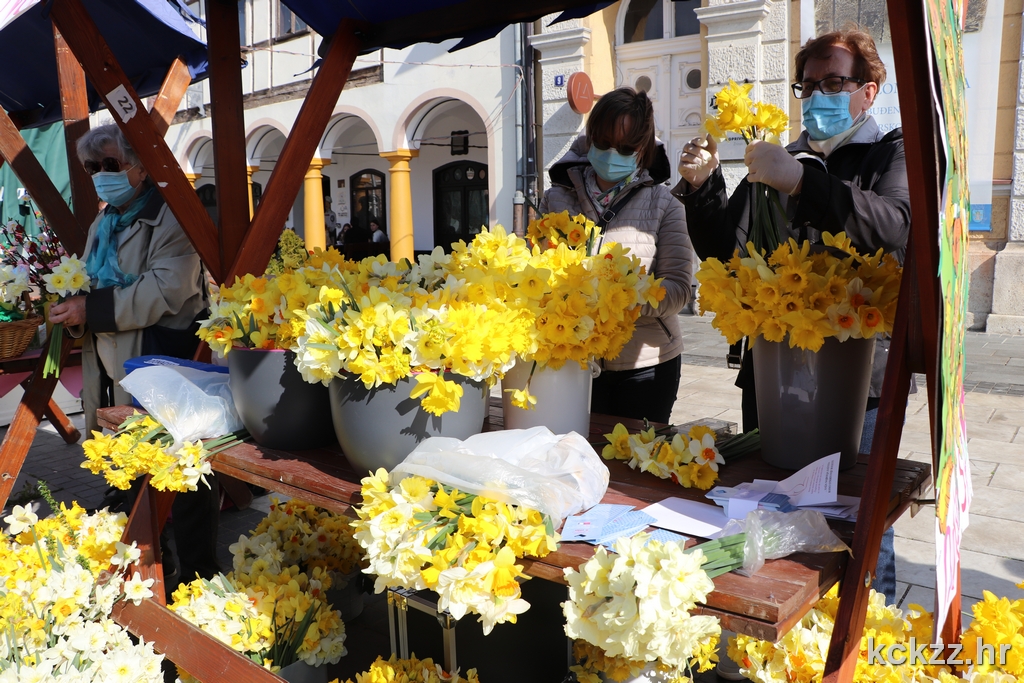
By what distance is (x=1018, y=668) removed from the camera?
1.29m

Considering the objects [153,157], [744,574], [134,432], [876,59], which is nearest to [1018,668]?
[744,574]

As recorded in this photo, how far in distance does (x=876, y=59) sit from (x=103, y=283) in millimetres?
2637

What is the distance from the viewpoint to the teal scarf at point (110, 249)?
8.95ft

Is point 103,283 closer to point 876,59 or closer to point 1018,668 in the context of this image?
point 876,59

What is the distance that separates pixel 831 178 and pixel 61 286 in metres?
2.53

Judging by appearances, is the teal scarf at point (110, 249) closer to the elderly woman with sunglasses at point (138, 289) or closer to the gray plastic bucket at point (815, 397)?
the elderly woman with sunglasses at point (138, 289)

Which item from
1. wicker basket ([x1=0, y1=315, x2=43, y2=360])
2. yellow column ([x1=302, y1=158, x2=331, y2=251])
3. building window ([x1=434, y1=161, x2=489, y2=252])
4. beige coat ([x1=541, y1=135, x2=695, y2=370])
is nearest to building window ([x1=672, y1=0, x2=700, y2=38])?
building window ([x1=434, y1=161, x2=489, y2=252])

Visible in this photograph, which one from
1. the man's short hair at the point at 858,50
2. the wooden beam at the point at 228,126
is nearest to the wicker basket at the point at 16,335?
the wooden beam at the point at 228,126

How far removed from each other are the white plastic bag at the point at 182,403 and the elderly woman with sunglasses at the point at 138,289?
0.96 m

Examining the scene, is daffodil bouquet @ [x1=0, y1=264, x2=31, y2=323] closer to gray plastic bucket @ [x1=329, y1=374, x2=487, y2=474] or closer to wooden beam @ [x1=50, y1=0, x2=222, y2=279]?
wooden beam @ [x1=50, y1=0, x2=222, y2=279]

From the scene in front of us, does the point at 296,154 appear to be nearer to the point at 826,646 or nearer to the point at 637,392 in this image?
the point at 637,392

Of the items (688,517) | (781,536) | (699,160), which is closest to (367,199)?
(699,160)

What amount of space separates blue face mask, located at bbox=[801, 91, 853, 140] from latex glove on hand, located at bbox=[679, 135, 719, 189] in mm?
268

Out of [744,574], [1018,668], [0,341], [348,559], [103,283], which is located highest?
[103,283]
